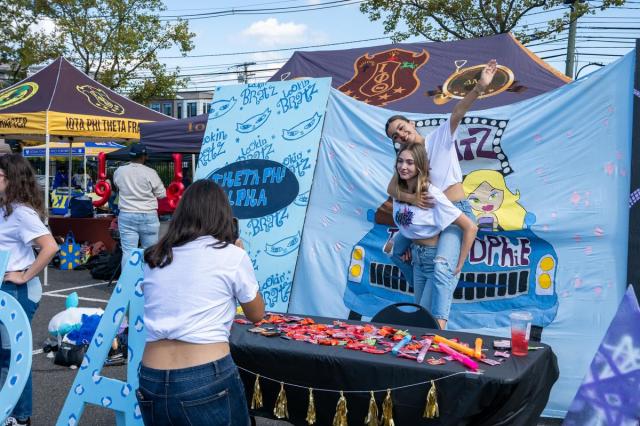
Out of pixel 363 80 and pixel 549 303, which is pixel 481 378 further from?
pixel 363 80

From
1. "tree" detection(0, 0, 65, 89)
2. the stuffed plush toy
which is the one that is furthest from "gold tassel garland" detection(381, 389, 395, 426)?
"tree" detection(0, 0, 65, 89)

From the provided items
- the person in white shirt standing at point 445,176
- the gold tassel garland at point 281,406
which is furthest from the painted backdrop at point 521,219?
the gold tassel garland at point 281,406

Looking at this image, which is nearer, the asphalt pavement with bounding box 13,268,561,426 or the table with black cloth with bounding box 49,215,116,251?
the asphalt pavement with bounding box 13,268,561,426

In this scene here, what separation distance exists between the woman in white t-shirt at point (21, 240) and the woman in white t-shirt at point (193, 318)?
5.24ft

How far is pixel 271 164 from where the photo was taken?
5.33m

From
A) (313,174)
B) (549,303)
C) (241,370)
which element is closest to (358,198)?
(313,174)

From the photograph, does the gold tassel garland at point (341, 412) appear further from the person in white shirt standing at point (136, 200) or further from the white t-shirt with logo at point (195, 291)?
the person in white shirt standing at point (136, 200)

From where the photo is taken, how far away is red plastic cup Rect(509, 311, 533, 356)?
256cm

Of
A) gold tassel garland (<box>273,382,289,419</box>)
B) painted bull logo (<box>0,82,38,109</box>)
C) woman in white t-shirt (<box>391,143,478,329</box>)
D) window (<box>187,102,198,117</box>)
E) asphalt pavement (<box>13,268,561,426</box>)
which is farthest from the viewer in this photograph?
window (<box>187,102,198,117</box>)

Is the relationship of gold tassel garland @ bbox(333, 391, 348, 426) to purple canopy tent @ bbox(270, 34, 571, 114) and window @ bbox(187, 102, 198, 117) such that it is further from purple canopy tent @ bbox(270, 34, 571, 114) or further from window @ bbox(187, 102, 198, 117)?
window @ bbox(187, 102, 198, 117)

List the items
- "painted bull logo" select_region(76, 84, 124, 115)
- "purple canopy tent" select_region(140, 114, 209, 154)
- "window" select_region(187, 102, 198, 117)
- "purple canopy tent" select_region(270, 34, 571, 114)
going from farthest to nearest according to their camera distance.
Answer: "window" select_region(187, 102, 198, 117)
"painted bull logo" select_region(76, 84, 124, 115)
"purple canopy tent" select_region(140, 114, 209, 154)
"purple canopy tent" select_region(270, 34, 571, 114)

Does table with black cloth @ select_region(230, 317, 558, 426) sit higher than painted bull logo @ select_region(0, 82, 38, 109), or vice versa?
painted bull logo @ select_region(0, 82, 38, 109)

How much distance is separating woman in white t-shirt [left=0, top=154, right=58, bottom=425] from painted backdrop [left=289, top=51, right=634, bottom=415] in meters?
2.01

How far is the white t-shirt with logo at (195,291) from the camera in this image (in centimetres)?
223
